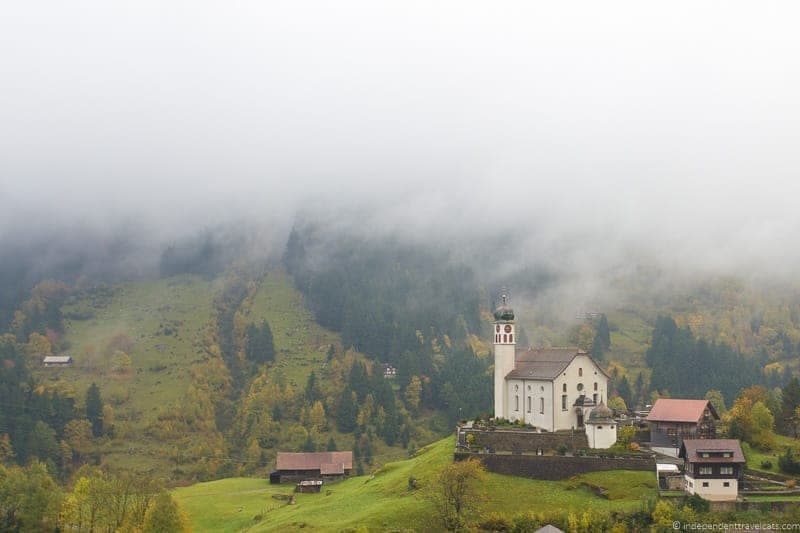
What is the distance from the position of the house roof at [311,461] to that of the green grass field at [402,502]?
15.9 metres

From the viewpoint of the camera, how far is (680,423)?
96188 mm

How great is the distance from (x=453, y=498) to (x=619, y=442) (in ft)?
74.3

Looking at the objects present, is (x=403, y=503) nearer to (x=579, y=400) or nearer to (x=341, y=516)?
(x=341, y=516)

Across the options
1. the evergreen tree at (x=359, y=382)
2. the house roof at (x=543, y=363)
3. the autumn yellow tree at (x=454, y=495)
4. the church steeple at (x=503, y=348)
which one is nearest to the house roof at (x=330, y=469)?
the church steeple at (x=503, y=348)

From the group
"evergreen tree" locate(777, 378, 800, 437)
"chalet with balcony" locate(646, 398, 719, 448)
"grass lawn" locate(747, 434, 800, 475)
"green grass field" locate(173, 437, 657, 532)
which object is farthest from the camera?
"evergreen tree" locate(777, 378, 800, 437)

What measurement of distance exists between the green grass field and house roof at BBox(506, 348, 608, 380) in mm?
12890

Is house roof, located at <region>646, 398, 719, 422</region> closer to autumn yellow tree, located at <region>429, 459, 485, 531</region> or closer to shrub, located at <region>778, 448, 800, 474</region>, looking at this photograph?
shrub, located at <region>778, 448, 800, 474</region>

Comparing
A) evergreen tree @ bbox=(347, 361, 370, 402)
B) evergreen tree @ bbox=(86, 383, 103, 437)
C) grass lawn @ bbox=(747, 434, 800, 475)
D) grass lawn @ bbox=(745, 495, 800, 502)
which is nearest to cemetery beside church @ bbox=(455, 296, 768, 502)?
grass lawn @ bbox=(745, 495, 800, 502)

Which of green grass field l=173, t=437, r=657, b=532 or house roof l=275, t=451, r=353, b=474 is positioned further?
house roof l=275, t=451, r=353, b=474

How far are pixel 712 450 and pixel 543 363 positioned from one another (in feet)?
89.3

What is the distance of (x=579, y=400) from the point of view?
340ft

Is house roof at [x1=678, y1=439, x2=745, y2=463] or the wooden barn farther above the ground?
house roof at [x1=678, y1=439, x2=745, y2=463]

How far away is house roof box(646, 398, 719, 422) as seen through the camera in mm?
96375

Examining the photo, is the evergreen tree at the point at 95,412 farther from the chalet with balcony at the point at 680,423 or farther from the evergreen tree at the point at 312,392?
the chalet with balcony at the point at 680,423
